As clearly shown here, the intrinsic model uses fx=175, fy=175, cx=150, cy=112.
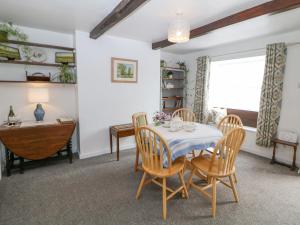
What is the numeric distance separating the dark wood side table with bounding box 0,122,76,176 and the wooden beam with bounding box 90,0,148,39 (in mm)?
1554

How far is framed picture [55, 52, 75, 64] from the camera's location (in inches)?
118

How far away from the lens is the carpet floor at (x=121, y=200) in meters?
1.75

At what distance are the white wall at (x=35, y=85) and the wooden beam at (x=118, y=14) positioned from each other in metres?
0.90

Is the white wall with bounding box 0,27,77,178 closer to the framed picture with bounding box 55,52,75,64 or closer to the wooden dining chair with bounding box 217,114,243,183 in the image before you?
the framed picture with bounding box 55,52,75,64

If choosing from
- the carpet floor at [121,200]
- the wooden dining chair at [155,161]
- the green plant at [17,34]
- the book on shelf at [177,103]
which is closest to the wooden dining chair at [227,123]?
the carpet floor at [121,200]

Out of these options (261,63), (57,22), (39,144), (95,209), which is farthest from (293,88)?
(39,144)

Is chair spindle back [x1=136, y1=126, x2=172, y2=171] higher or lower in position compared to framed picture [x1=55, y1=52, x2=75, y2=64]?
lower

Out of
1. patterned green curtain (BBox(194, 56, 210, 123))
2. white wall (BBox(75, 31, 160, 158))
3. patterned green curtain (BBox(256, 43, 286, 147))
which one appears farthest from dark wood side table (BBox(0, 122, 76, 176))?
patterned green curtain (BBox(256, 43, 286, 147))

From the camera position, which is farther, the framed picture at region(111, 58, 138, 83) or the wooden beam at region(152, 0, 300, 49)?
the framed picture at region(111, 58, 138, 83)

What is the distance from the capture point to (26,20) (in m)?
2.57

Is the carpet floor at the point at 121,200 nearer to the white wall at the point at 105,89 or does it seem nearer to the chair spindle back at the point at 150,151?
the chair spindle back at the point at 150,151

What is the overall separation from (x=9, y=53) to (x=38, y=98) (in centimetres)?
75

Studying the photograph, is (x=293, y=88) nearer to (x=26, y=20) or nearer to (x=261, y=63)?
(x=261, y=63)

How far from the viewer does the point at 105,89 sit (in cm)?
335
